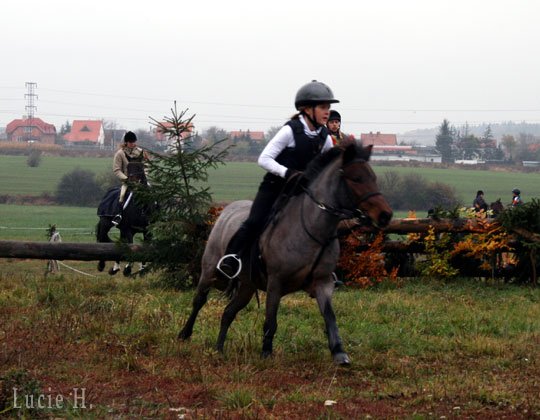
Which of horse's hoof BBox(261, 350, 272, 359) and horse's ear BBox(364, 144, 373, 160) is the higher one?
horse's ear BBox(364, 144, 373, 160)

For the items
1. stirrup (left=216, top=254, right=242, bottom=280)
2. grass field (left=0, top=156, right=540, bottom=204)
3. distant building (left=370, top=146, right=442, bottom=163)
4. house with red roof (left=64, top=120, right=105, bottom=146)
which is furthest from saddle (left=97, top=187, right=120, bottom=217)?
house with red roof (left=64, top=120, right=105, bottom=146)

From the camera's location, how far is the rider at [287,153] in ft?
29.2

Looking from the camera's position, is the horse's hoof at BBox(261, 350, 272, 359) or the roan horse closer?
the roan horse

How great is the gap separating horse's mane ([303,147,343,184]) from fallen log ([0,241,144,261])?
709cm

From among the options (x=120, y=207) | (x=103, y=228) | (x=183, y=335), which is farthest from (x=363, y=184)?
(x=103, y=228)

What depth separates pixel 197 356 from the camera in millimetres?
8883

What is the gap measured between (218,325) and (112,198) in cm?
920

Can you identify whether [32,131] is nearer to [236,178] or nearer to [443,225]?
[236,178]

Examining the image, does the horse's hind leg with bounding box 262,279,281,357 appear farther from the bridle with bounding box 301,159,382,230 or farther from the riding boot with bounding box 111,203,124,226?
the riding boot with bounding box 111,203,124,226

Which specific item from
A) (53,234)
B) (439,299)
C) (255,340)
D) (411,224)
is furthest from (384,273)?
(53,234)

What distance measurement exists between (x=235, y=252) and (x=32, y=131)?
501ft

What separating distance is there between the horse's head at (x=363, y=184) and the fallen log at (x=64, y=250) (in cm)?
757

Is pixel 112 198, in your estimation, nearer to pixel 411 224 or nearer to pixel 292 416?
pixel 411 224

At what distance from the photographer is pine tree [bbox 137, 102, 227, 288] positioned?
14.7 m
